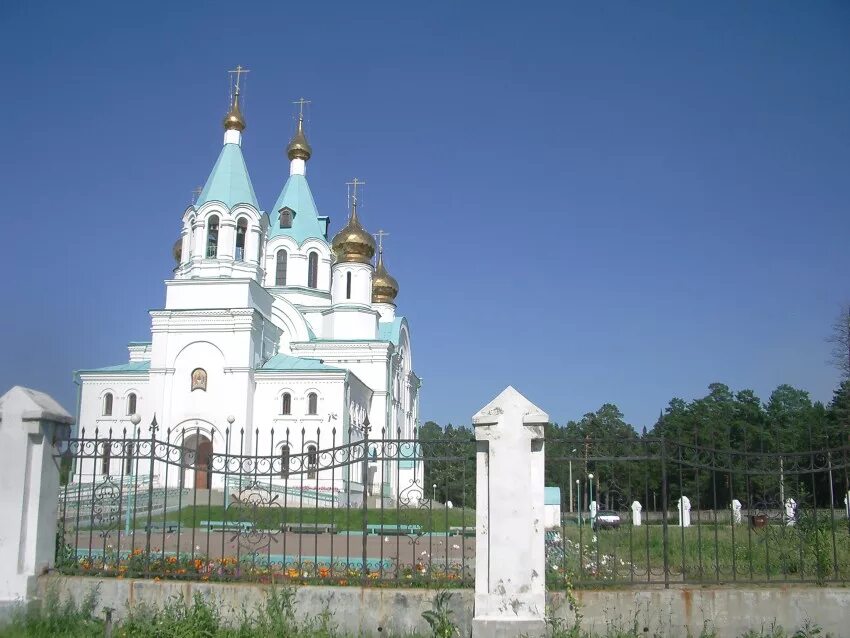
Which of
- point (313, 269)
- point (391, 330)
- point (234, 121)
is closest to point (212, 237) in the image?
point (234, 121)

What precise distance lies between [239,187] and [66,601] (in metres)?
27.5

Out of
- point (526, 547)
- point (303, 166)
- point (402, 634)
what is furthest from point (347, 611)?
point (303, 166)

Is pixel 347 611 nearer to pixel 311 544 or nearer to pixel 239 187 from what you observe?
pixel 311 544

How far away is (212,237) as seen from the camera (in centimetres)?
3400

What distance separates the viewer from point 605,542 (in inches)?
547

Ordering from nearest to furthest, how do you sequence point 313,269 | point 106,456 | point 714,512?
point 714,512 → point 106,456 → point 313,269

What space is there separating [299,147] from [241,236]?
37.6ft

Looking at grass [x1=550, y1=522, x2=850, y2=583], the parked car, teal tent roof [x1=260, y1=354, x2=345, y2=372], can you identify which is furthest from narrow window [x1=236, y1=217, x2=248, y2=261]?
grass [x1=550, y1=522, x2=850, y2=583]

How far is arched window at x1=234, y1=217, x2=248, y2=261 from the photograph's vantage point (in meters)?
33.8

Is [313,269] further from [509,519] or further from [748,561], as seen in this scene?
[509,519]

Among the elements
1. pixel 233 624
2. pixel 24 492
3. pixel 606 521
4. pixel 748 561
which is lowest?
pixel 233 624

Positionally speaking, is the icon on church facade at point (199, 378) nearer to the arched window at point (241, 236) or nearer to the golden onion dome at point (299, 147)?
the arched window at point (241, 236)

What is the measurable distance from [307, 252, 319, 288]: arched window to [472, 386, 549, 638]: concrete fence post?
35365 millimetres

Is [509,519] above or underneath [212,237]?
underneath
